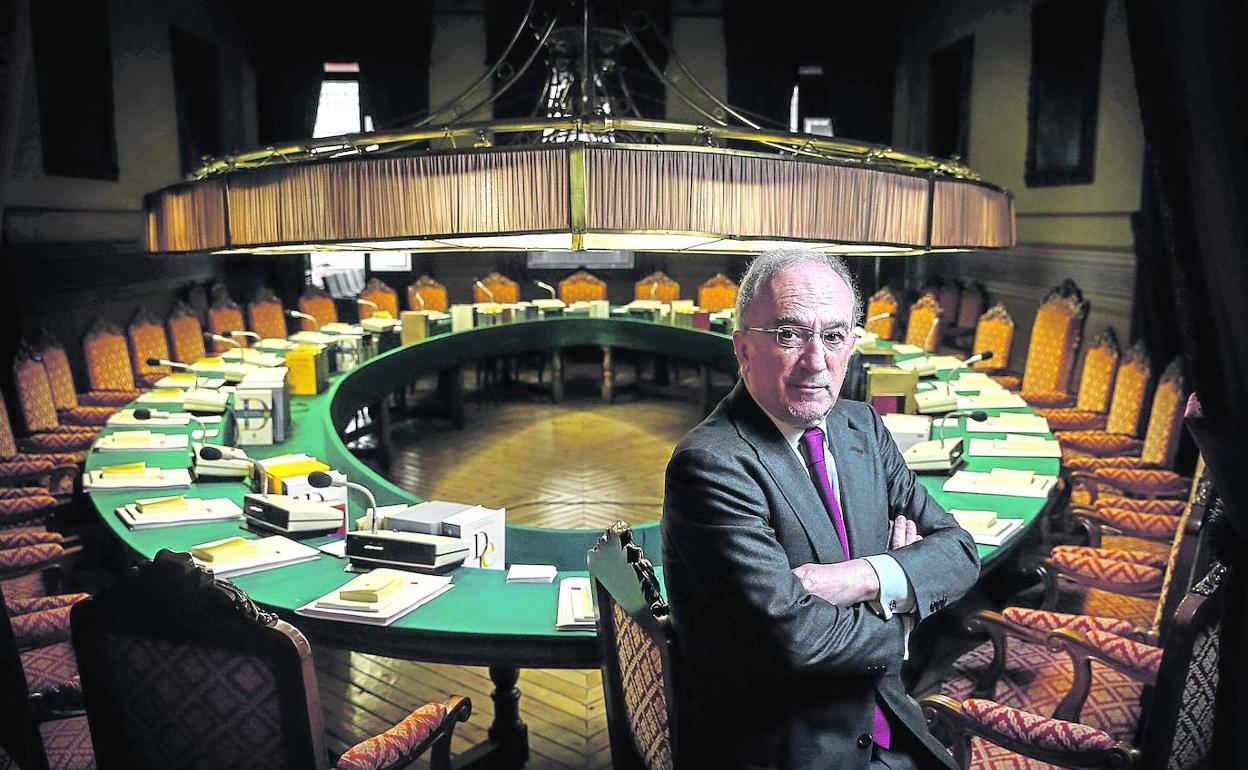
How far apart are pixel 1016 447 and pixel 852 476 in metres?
2.04

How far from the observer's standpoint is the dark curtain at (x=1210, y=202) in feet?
3.37

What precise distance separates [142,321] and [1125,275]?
6303 millimetres

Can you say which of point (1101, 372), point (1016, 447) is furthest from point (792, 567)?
point (1101, 372)

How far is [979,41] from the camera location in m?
8.00

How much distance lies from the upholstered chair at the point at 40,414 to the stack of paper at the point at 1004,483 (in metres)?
3.78

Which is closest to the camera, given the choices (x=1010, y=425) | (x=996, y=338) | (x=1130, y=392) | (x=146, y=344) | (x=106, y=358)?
(x=1010, y=425)

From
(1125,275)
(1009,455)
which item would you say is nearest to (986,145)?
(1125,275)

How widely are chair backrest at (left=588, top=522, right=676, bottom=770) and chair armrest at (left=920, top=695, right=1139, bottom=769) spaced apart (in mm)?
712

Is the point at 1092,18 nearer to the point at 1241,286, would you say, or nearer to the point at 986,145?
the point at 986,145

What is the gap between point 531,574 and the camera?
2.23 metres

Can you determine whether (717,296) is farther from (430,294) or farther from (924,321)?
(430,294)

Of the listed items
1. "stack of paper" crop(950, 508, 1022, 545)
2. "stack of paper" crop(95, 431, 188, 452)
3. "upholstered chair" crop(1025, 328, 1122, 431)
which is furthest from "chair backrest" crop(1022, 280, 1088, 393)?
"stack of paper" crop(95, 431, 188, 452)

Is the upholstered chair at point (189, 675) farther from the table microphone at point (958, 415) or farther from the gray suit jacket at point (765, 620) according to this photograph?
the table microphone at point (958, 415)

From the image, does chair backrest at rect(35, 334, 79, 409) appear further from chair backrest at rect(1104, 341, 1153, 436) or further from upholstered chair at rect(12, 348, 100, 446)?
chair backrest at rect(1104, 341, 1153, 436)
